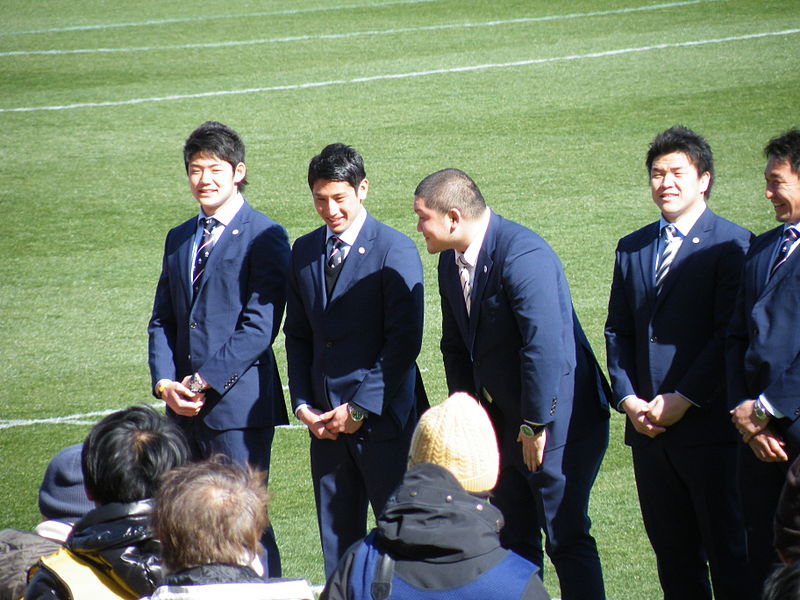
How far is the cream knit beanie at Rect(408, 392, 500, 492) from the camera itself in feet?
10.4

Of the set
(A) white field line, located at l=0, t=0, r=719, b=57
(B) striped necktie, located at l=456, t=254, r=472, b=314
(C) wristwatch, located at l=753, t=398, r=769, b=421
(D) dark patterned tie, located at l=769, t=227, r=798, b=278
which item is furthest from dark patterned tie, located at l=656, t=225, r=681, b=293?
(A) white field line, located at l=0, t=0, r=719, b=57

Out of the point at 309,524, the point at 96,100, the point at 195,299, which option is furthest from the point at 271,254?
the point at 96,100

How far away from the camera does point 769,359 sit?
424 cm

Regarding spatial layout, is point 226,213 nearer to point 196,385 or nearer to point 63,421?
point 196,385

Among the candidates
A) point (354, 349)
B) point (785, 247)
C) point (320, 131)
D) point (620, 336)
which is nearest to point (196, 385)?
point (354, 349)

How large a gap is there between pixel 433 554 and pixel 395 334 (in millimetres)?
2036

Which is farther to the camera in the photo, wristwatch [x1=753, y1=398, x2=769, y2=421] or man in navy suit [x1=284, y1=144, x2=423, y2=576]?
man in navy suit [x1=284, y1=144, x2=423, y2=576]

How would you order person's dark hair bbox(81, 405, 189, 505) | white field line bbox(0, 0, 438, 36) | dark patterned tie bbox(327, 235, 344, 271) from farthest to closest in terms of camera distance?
white field line bbox(0, 0, 438, 36) < dark patterned tie bbox(327, 235, 344, 271) < person's dark hair bbox(81, 405, 189, 505)

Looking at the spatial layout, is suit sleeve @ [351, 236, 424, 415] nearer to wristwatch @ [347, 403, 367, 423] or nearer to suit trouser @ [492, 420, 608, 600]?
wristwatch @ [347, 403, 367, 423]

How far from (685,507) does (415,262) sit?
155cm

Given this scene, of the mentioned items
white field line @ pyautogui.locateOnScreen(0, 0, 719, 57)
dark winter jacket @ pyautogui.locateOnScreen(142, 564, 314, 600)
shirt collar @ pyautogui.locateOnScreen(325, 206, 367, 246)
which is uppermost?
white field line @ pyautogui.locateOnScreen(0, 0, 719, 57)

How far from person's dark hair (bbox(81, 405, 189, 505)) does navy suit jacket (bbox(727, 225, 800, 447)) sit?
214 cm

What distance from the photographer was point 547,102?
14.4 m

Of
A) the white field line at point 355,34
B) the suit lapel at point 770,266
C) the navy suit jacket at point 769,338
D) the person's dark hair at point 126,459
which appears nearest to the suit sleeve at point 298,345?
the person's dark hair at point 126,459
